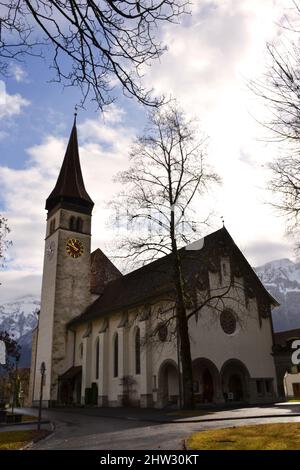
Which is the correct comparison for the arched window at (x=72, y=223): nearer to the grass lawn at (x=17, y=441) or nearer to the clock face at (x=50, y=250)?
the clock face at (x=50, y=250)

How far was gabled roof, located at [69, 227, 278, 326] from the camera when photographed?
3306 centimetres

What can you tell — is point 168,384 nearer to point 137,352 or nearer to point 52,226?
point 137,352

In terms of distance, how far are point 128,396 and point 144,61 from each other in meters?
32.3

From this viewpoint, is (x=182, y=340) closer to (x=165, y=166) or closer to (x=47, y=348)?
(x=165, y=166)

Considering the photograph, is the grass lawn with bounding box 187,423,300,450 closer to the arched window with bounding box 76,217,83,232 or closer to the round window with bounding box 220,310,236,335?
the round window with bounding box 220,310,236,335

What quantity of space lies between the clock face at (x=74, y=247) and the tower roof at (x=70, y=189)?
380 cm

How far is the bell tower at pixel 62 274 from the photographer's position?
4388cm

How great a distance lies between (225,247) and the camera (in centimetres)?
3594

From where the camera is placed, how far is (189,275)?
107 ft

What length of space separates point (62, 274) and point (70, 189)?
10023 mm

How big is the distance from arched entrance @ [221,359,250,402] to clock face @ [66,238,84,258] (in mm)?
21641

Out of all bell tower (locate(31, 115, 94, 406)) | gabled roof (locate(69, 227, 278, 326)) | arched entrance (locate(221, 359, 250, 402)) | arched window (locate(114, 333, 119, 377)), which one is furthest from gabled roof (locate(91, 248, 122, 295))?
arched entrance (locate(221, 359, 250, 402))

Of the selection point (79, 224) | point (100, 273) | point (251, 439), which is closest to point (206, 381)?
point (100, 273)
